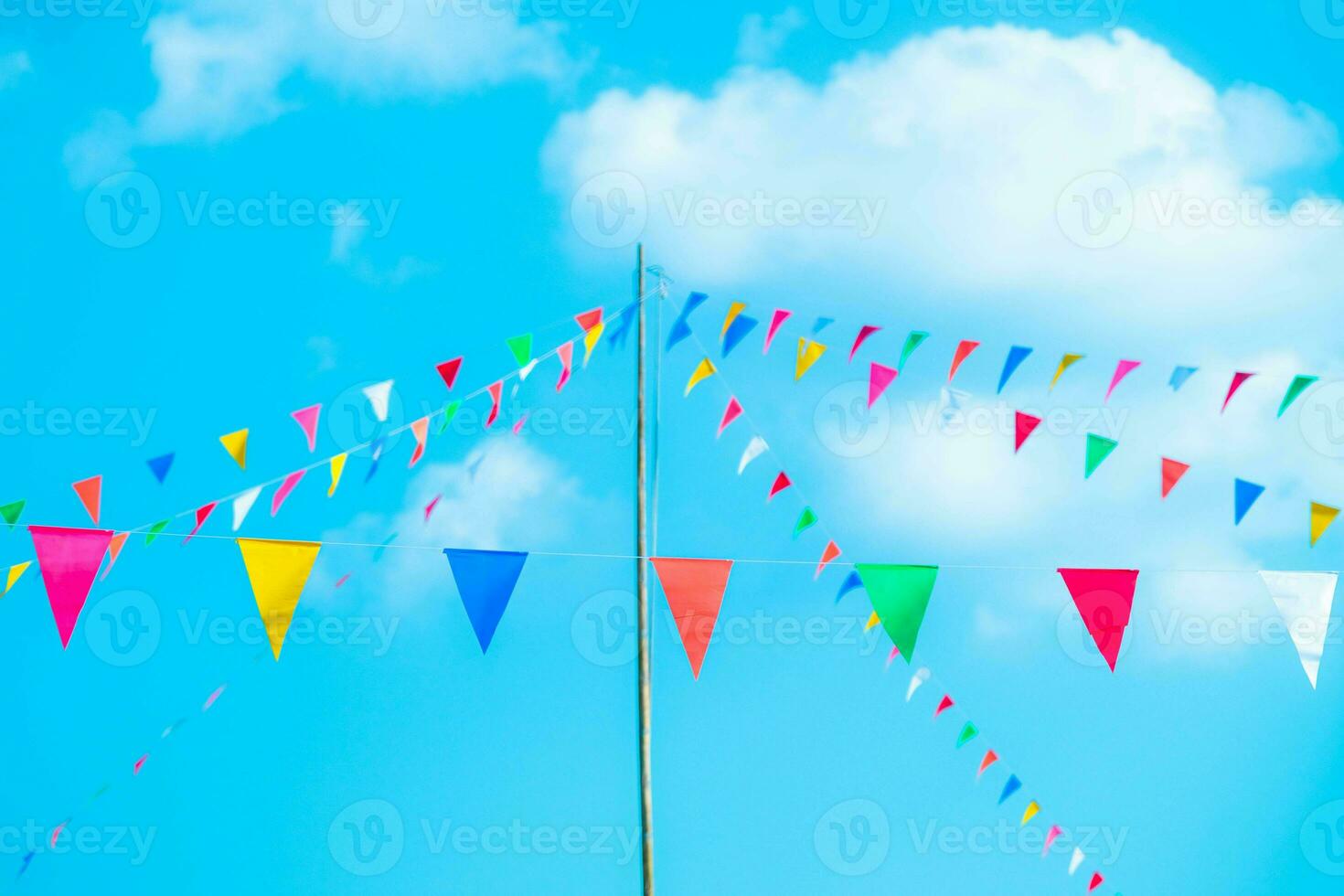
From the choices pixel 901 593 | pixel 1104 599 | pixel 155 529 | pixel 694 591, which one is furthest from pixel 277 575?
pixel 1104 599

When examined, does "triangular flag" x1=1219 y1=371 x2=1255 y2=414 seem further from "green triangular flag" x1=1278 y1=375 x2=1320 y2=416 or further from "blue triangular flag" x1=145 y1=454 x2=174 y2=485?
"blue triangular flag" x1=145 y1=454 x2=174 y2=485

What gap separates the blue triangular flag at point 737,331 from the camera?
10.4m

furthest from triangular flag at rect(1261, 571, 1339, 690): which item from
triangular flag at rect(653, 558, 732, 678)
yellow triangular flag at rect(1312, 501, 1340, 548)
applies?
triangular flag at rect(653, 558, 732, 678)

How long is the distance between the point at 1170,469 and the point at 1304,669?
1.79 meters

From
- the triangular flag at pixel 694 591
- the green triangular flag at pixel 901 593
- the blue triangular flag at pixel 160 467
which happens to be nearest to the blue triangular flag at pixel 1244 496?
the green triangular flag at pixel 901 593

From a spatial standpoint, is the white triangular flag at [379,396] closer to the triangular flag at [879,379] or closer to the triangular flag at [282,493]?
the triangular flag at [282,493]

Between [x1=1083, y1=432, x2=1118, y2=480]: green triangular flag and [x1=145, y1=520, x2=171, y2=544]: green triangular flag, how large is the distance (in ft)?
21.8

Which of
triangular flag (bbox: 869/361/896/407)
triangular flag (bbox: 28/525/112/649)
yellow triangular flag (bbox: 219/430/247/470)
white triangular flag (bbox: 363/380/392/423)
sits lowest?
triangular flag (bbox: 28/525/112/649)

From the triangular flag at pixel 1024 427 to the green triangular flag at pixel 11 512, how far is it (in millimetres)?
7282

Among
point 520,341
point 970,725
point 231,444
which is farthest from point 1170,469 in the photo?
point 231,444

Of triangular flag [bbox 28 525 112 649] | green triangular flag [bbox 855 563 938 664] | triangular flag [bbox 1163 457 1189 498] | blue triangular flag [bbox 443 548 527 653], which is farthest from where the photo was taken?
triangular flag [bbox 1163 457 1189 498]

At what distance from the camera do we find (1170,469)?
9422 millimetres

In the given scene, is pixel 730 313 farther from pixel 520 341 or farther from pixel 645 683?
pixel 645 683

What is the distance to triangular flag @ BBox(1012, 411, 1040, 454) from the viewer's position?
32.4ft
